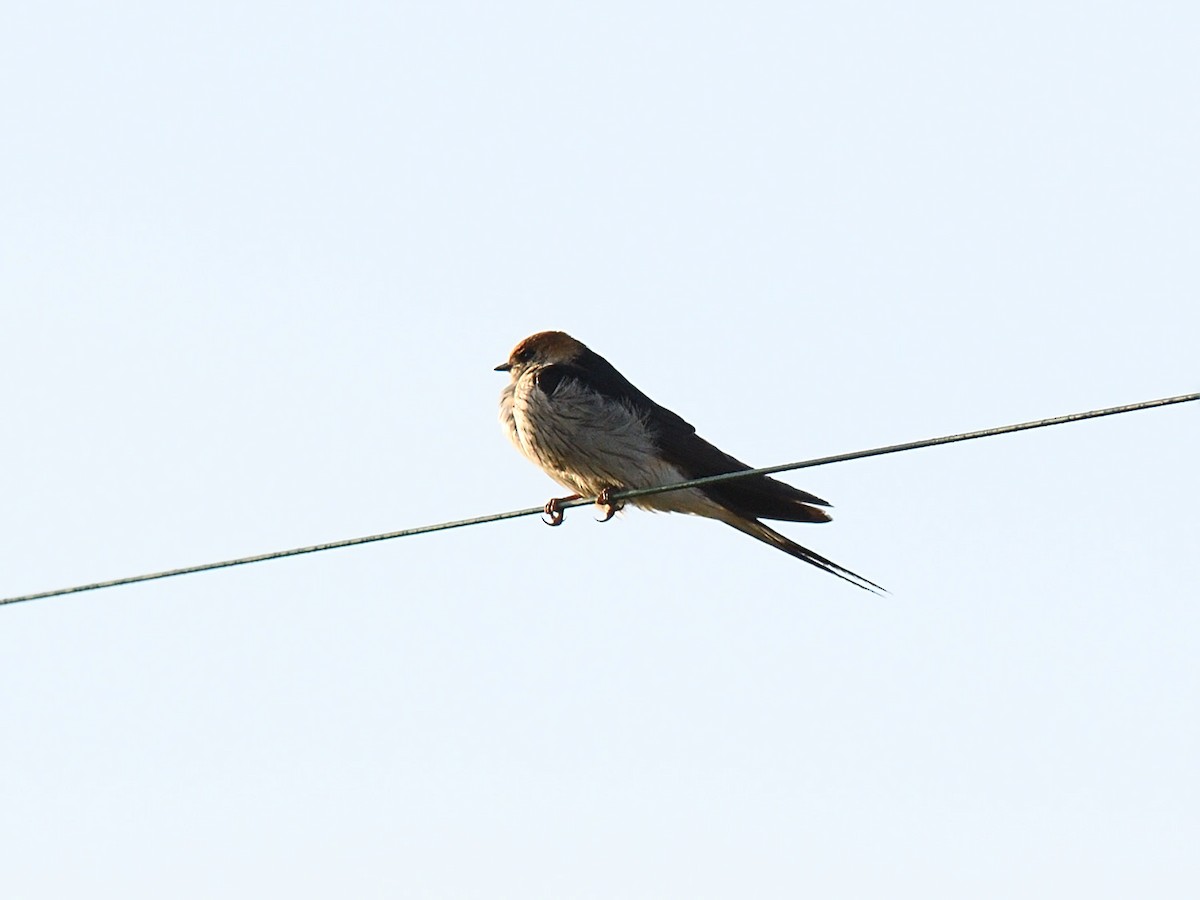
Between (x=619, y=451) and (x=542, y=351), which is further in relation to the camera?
(x=542, y=351)

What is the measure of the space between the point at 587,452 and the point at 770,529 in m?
0.86

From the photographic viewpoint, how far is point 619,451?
8883 mm

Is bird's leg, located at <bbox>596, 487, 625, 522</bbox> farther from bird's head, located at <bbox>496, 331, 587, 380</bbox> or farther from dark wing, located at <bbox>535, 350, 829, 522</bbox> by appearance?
bird's head, located at <bbox>496, 331, 587, 380</bbox>

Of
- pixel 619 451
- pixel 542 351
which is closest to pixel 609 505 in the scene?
pixel 619 451

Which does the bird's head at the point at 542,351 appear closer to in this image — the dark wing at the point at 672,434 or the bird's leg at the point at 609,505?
the dark wing at the point at 672,434

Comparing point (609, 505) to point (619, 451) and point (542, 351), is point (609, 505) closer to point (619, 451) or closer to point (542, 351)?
point (619, 451)

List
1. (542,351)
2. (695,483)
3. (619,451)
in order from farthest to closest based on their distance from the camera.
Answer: (542,351)
(619,451)
(695,483)

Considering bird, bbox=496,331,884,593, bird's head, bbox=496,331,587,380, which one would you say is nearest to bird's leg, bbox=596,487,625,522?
bird, bbox=496,331,884,593

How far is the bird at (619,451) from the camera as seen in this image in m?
8.63

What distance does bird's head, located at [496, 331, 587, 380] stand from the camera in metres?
9.59

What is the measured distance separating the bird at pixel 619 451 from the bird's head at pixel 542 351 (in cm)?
19

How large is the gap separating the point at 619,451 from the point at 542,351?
0.99 meters

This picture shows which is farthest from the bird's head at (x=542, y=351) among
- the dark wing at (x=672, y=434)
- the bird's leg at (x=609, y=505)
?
the bird's leg at (x=609, y=505)

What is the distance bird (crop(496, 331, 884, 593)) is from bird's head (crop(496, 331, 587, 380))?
19 cm
